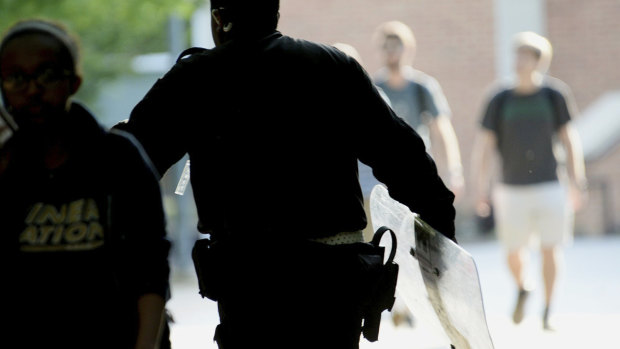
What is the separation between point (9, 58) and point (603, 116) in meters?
17.1

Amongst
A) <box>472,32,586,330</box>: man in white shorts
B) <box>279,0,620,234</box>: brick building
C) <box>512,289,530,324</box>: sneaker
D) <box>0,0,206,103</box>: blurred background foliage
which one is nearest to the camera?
<box>512,289,530,324</box>: sneaker

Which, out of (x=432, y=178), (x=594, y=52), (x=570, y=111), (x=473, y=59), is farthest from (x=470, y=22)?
(x=432, y=178)

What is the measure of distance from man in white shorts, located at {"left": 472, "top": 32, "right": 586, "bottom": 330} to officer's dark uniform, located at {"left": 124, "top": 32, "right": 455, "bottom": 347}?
6.09 metres

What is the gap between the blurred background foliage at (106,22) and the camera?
12.1 metres

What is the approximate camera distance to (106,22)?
1368 cm

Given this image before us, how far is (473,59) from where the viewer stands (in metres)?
20.2

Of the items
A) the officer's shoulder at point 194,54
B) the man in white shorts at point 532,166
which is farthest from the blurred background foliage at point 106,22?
the officer's shoulder at point 194,54

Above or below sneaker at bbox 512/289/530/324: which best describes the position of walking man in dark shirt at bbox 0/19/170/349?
above

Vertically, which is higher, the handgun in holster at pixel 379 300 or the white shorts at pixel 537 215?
the handgun in holster at pixel 379 300

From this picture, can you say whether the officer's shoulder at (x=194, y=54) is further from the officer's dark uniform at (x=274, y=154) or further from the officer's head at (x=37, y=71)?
the officer's head at (x=37, y=71)

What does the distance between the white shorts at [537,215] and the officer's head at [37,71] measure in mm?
6980

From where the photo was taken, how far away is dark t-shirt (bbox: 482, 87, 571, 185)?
10.0m

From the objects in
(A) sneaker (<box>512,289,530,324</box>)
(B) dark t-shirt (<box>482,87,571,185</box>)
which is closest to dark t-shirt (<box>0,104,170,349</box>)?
(A) sneaker (<box>512,289,530,324</box>)

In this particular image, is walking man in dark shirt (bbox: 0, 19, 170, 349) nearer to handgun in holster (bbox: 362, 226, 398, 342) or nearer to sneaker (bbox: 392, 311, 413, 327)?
handgun in holster (bbox: 362, 226, 398, 342)
